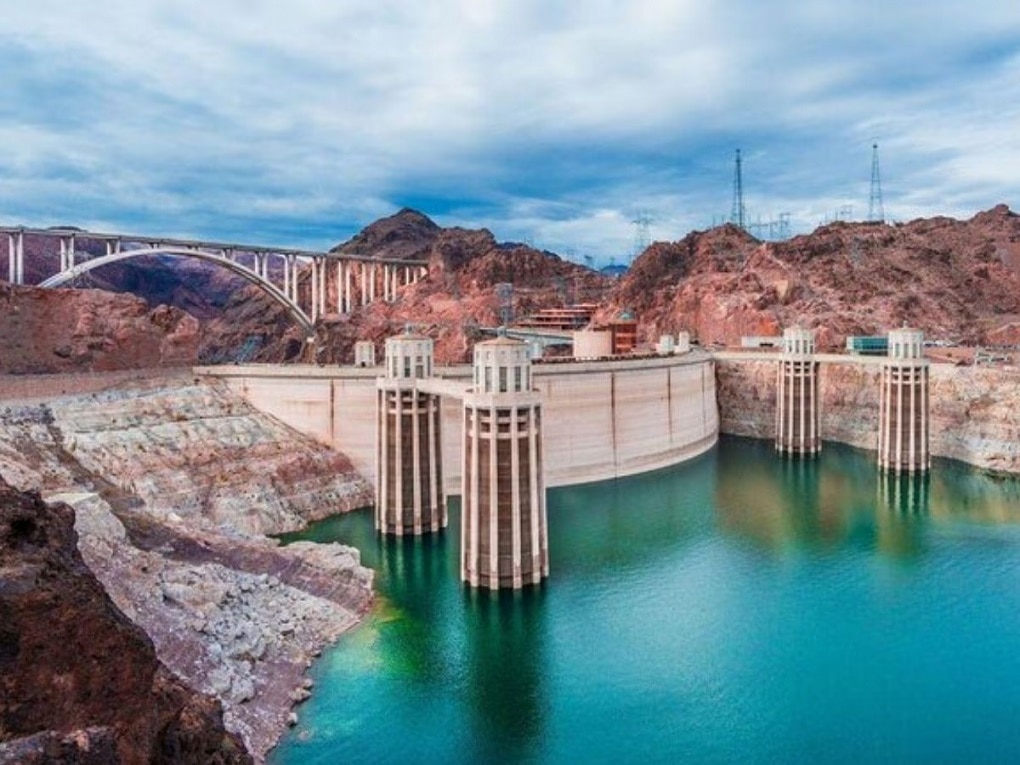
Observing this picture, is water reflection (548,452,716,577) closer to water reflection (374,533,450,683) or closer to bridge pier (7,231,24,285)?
water reflection (374,533,450,683)

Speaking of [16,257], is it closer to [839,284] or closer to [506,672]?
[506,672]

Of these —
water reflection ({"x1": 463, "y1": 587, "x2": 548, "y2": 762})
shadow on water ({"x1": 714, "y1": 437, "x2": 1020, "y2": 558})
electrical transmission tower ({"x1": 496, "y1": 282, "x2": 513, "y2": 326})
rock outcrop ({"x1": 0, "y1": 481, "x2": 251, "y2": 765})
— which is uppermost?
electrical transmission tower ({"x1": 496, "y1": 282, "x2": 513, "y2": 326})

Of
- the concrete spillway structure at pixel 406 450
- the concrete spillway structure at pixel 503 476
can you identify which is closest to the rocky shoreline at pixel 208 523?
the concrete spillway structure at pixel 503 476

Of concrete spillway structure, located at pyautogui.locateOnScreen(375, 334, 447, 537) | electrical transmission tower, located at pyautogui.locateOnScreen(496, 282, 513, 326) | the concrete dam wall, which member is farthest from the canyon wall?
concrete spillway structure, located at pyautogui.locateOnScreen(375, 334, 447, 537)

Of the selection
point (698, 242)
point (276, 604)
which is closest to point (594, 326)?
point (698, 242)

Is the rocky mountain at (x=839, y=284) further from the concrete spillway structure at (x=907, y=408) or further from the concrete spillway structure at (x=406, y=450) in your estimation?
the concrete spillway structure at (x=406, y=450)

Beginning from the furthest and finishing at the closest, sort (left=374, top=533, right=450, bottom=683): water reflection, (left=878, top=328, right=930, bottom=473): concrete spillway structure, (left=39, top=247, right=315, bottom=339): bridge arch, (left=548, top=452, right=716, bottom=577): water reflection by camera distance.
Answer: (left=39, top=247, right=315, bottom=339): bridge arch < (left=878, top=328, right=930, bottom=473): concrete spillway structure < (left=548, top=452, right=716, bottom=577): water reflection < (left=374, top=533, right=450, bottom=683): water reflection
